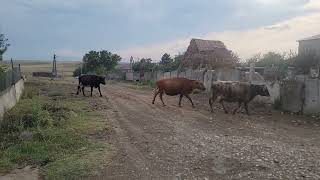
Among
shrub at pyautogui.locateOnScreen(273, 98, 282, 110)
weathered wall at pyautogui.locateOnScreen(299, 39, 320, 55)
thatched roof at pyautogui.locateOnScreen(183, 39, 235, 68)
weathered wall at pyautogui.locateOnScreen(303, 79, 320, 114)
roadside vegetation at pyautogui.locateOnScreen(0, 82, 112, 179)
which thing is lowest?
roadside vegetation at pyautogui.locateOnScreen(0, 82, 112, 179)

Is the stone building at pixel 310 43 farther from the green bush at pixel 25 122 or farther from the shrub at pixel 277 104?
the green bush at pixel 25 122

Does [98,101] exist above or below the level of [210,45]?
below

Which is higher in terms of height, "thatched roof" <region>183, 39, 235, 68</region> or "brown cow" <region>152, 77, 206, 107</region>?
"thatched roof" <region>183, 39, 235, 68</region>

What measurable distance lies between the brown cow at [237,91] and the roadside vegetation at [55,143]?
15.4 ft

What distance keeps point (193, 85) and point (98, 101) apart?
179 inches

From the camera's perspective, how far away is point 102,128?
546 inches

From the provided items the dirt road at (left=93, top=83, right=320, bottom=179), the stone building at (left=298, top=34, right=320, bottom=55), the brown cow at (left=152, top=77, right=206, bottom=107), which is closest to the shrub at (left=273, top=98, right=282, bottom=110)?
the dirt road at (left=93, top=83, right=320, bottom=179)

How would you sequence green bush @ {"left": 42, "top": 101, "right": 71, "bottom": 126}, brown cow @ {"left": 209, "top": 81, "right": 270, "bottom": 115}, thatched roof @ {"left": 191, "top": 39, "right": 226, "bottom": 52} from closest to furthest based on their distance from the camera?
green bush @ {"left": 42, "top": 101, "right": 71, "bottom": 126} < brown cow @ {"left": 209, "top": 81, "right": 270, "bottom": 115} < thatched roof @ {"left": 191, "top": 39, "right": 226, "bottom": 52}

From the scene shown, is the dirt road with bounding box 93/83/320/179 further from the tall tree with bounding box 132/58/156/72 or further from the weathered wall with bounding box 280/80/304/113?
the tall tree with bounding box 132/58/156/72

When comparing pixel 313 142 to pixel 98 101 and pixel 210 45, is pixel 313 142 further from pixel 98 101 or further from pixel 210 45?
pixel 210 45

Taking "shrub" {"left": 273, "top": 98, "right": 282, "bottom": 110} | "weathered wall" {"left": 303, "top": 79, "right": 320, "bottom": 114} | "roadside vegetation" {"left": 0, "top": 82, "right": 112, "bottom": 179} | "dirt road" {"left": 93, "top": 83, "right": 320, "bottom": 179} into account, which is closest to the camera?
"dirt road" {"left": 93, "top": 83, "right": 320, "bottom": 179}

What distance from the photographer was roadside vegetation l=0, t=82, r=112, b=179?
9742 mm

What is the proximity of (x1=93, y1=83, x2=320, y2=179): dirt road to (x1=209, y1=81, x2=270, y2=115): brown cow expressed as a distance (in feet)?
3.07

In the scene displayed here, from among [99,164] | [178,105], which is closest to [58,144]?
[99,164]
